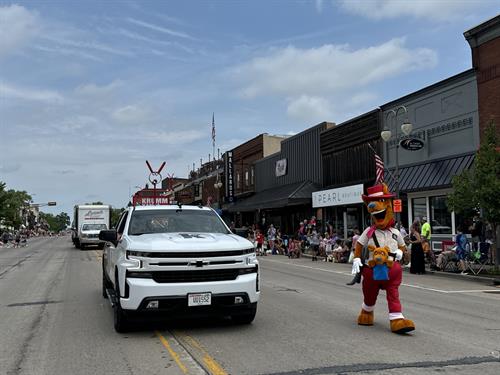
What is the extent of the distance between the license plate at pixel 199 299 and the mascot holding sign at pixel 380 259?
2.20 metres

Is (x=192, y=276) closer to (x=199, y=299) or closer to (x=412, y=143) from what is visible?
(x=199, y=299)

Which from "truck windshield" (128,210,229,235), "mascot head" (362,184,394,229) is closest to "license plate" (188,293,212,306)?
"truck windshield" (128,210,229,235)

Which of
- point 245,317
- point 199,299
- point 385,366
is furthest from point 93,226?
point 385,366

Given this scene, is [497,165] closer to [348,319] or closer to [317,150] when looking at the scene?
[348,319]

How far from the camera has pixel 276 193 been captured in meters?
34.6

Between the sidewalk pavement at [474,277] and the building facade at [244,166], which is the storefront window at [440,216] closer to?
the sidewalk pavement at [474,277]

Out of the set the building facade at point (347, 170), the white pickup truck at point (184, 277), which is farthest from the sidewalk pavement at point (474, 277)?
the white pickup truck at point (184, 277)

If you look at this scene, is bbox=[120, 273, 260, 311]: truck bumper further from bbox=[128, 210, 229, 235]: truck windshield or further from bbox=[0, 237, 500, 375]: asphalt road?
bbox=[128, 210, 229, 235]: truck windshield

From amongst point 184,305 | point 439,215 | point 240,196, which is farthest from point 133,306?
point 240,196

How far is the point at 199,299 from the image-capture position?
680 centimetres

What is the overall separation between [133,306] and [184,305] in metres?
0.64

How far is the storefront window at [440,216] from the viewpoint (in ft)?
68.8

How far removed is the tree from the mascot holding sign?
8288 mm

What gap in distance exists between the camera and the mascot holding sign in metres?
7.39
